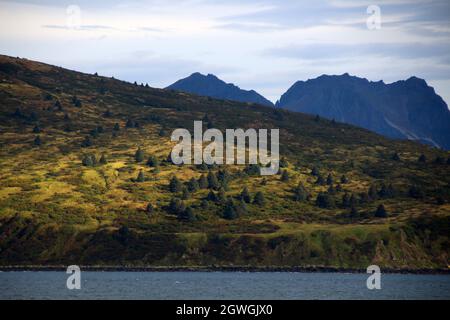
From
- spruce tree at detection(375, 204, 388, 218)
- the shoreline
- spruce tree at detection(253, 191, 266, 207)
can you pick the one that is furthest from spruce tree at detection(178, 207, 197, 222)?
spruce tree at detection(375, 204, 388, 218)

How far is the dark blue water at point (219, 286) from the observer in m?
103

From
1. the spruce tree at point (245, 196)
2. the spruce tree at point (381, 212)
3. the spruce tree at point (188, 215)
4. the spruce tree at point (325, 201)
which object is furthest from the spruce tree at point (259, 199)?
the spruce tree at point (381, 212)

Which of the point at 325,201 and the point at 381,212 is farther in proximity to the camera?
the point at 325,201

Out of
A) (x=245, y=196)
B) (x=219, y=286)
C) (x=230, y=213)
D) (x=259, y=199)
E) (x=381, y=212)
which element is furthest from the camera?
(x=245, y=196)

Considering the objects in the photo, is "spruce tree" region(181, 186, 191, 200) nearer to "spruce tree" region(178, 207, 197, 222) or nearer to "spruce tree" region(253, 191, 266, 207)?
"spruce tree" region(178, 207, 197, 222)

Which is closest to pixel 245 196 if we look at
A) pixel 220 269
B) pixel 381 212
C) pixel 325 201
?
pixel 325 201

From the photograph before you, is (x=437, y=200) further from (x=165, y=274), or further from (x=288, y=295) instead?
(x=288, y=295)

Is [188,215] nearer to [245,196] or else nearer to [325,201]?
[245,196]

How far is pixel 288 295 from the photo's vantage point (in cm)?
10369

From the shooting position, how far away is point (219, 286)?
117m

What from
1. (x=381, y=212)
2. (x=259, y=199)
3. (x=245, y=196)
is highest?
(x=245, y=196)

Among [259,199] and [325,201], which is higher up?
[259,199]
